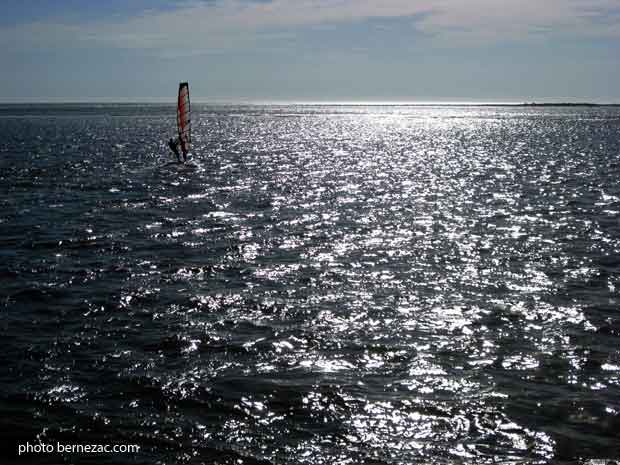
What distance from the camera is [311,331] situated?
14664 mm

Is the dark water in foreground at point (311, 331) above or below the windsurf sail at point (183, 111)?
below

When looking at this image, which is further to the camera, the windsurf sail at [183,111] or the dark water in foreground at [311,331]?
the windsurf sail at [183,111]

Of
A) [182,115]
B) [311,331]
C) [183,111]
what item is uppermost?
[183,111]

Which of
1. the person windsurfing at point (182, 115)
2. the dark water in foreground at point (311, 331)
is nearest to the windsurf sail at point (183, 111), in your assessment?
the person windsurfing at point (182, 115)

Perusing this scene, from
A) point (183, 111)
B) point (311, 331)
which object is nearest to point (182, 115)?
point (183, 111)

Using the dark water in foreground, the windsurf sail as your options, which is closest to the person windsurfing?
the windsurf sail

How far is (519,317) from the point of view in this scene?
15.5 metres

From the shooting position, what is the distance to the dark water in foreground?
10.3m

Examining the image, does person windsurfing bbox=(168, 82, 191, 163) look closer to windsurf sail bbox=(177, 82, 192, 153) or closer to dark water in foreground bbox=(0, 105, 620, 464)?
windsurf sail bbox=(177, 82, 192, 153)

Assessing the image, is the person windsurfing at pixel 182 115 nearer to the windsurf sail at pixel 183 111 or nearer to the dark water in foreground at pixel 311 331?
the windsurf sail at pixel 183 111

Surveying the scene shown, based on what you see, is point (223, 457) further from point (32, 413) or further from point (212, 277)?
point (212, 277)

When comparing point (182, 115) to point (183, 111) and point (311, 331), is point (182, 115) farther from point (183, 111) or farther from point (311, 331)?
point (311, 331)

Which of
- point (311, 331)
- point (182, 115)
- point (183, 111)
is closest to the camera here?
point (311, 331)

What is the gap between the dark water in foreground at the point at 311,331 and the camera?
10.3 meters
